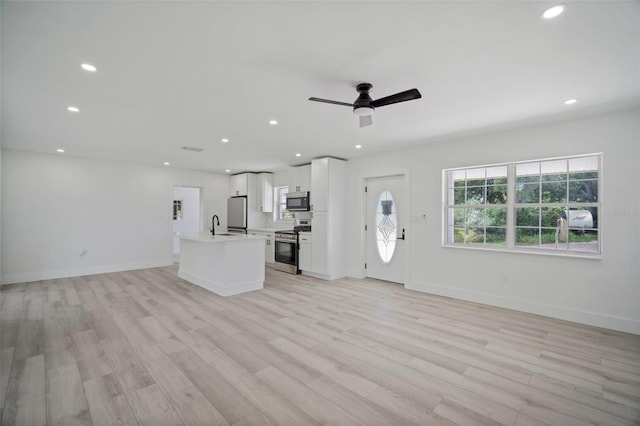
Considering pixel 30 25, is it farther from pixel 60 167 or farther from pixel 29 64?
pixel 60 167

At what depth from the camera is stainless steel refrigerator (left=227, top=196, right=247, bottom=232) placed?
7.82m

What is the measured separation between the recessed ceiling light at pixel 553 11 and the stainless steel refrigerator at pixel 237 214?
276 inches

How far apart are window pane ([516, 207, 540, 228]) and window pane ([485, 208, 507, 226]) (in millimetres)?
164

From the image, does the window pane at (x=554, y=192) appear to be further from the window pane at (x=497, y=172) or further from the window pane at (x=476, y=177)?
the window pane at (x=476, y=177)

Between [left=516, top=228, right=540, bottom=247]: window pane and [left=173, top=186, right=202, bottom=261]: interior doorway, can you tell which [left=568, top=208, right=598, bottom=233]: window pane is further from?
[left=173, top=186, right=202, bottom=261]: interior doorway

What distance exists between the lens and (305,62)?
227 centimetres

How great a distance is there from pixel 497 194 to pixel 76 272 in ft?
26.9

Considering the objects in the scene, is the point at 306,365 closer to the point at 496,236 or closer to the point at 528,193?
the point at 496,236

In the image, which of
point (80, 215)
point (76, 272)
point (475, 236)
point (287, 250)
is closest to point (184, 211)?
point (80, 215)

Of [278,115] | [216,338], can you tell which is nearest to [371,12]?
[278,115]

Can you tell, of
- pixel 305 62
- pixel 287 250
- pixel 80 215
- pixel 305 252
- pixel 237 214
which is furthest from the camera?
pixel 237 214

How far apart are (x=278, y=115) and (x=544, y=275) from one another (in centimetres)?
407

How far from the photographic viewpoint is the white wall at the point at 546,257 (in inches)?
128

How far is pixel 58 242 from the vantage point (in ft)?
19.1
